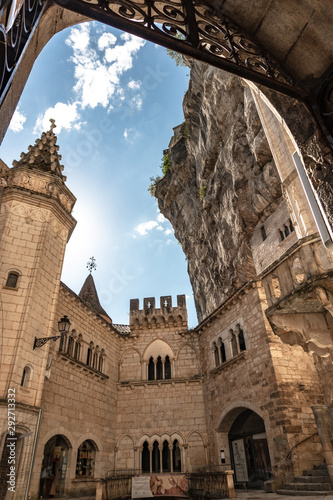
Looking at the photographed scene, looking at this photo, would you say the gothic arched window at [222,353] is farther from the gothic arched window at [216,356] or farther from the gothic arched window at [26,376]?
the gothic arched window at [26,376]

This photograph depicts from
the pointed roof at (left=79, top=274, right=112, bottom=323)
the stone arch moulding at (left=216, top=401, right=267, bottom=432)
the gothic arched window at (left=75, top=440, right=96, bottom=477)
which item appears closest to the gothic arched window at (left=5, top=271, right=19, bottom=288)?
the gothic arched window at (left=75, top=440, right=96, bottom=477)

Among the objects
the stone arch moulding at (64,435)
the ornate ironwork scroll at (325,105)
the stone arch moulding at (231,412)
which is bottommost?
the stone arch moulding at (64,435)

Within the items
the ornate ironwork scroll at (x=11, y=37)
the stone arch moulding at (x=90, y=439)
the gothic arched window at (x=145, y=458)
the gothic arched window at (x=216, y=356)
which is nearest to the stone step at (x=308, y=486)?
the gothic arched window at (x=216, y=356)

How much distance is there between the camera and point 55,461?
1355 cm

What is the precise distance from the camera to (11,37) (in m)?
2.23

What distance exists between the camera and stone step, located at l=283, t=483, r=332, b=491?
29.3 feet

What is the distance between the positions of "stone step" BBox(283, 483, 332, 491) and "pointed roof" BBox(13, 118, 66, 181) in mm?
14356

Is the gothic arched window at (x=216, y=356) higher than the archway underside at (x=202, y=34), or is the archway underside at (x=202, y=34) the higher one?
the gothic arched window at (x=216, y=356)

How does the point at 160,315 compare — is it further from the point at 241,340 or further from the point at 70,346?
the point at 70,346

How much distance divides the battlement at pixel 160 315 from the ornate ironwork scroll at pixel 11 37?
19374 mm

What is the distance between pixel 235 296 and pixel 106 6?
45.1ft

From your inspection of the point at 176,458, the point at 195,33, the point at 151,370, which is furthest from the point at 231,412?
the point at 195,33

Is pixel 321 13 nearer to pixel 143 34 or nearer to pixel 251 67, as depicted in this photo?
pixel 251 67

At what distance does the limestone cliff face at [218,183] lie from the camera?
1769 centimetres
